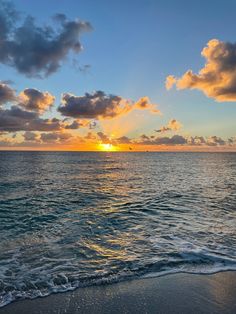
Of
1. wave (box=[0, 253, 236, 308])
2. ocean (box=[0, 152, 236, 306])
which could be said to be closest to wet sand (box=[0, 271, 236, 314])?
wave (box=[0, 253, 236, 308])

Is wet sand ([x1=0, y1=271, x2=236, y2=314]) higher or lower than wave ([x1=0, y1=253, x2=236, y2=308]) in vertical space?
higher

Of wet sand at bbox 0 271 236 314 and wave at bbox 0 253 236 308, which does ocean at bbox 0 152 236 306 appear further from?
wet sand at bbox 0 271 236 314

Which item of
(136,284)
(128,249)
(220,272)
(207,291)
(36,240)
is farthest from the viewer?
→ (36,240)

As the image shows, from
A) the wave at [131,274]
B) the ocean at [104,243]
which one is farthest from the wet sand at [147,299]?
the ocean at [104,243]

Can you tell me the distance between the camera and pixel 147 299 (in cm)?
688

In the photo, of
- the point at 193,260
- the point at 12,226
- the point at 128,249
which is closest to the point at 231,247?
the point at 193,260

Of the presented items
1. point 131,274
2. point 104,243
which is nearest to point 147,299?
point 131,274

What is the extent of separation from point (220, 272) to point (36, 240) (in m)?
7.99

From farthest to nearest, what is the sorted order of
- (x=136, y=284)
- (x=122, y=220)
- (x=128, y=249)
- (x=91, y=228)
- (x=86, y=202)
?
(x=86, y=202), (x=122, y=220), (x=91, y=228), (x=128, y=249), (x=136, y=284)

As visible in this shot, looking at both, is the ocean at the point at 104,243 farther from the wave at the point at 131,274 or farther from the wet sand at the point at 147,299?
the wet sand at the point at 147,299

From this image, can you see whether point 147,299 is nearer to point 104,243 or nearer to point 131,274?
point 131,274

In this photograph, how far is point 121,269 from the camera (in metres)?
8.98

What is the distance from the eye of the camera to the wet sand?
21.0 feet

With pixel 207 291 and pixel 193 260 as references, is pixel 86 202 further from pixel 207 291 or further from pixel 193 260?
pixel 207 291
